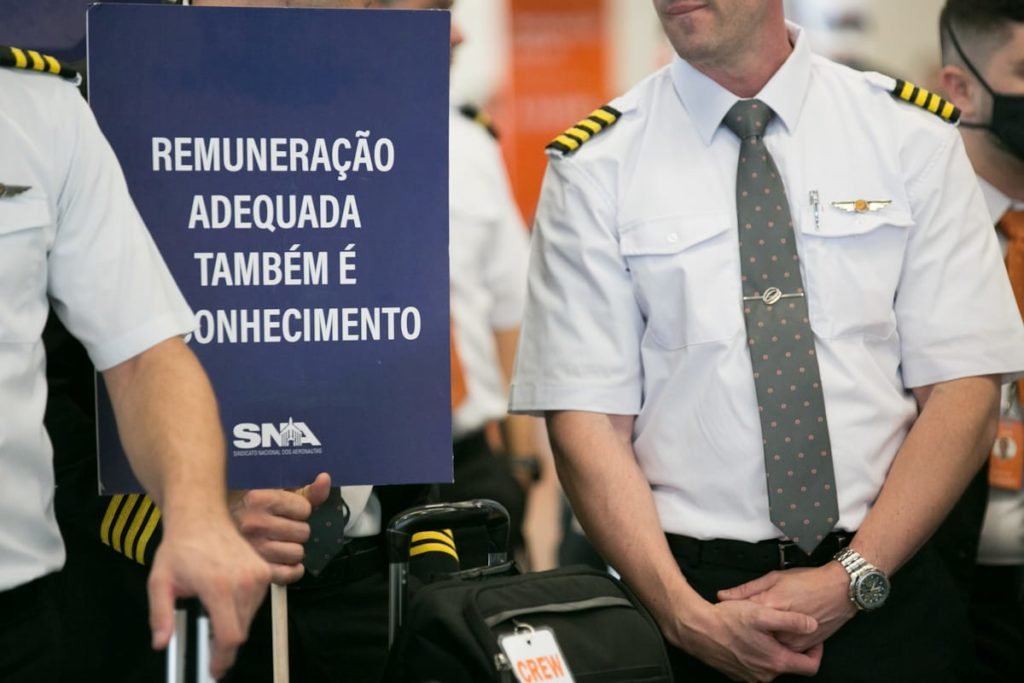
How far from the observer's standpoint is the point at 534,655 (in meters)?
2.09

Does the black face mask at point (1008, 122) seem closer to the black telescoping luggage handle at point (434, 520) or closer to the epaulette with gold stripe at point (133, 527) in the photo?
the black telescoping luggage handle at point (434, 520)

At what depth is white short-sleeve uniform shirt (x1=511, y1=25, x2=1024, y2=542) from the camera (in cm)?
256

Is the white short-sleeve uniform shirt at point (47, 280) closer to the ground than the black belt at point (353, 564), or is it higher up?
higher up

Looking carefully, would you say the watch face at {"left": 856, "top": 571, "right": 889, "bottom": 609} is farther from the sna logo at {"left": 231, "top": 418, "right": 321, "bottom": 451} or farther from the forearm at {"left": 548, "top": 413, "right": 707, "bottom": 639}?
the sna logo at {"left": 231, "top": 418, "right": 321, "bottom": 451}

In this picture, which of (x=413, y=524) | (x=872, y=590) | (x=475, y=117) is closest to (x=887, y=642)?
(x=872, y=590)

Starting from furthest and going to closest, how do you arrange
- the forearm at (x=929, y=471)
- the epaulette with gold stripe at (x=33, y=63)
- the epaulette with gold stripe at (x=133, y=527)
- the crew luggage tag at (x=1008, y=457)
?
1. the crew luggage tag at (x=1008, y=457)
2. the forearm at (x=929, y=471)
3. the epaulette with gold stripe at (x=133, y=527)
4. the epaulette with gold stripe at (x=33, y=63)

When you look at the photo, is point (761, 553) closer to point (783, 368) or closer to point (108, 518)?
point (783, 368)

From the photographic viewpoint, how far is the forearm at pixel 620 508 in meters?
2.50

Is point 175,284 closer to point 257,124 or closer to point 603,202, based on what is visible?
point 257,124

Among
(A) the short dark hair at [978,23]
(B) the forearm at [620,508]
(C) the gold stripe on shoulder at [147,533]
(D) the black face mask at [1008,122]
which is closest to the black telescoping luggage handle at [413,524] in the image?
(B) the forearm at [620,508]

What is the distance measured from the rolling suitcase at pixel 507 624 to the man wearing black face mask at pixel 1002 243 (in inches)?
46.0

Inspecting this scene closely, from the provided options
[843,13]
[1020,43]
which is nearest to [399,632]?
[1020,43]

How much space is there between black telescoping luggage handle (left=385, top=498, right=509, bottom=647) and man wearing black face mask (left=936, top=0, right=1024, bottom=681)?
4.27 ft

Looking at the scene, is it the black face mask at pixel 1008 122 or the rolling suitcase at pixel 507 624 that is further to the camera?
the black face mask at pixel 1008 122
